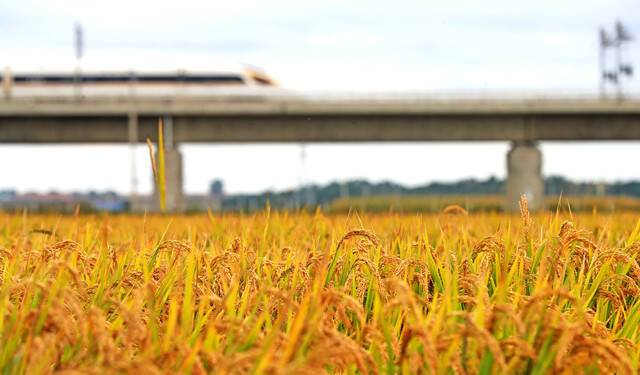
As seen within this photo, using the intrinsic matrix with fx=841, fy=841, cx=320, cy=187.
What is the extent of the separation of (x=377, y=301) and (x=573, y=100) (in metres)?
47.1

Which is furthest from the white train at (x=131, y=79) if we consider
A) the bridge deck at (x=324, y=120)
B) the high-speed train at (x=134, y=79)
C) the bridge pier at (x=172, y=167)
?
the bridge pier at (x=172, y=167)

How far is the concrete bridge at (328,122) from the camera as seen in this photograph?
157 ft

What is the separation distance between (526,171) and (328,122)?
39.0 ft

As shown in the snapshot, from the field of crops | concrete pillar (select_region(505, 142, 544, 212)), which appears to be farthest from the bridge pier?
the field of crops

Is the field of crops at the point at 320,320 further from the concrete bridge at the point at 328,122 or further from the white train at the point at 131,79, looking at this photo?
the white train at the point at 131,79

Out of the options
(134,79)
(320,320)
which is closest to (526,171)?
(134,79)

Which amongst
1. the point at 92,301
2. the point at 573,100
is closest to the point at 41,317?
the point at 92,301

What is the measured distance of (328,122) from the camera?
48.9 m

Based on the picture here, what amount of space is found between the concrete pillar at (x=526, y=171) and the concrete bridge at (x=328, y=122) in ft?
Result: 0.19

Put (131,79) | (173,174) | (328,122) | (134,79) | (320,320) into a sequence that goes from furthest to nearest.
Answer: (134,79) → (131,79) → (328,122) → (173,174) → (320,320)

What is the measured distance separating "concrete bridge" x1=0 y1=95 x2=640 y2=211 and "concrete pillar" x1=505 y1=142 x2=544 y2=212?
0.06m

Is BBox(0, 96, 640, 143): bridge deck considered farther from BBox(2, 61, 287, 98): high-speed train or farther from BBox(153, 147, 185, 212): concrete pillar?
BBox(2, 61, 287, 98): high-speed train

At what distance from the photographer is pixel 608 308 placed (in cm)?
477

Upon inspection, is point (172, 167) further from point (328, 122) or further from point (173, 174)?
point (328, 122)
